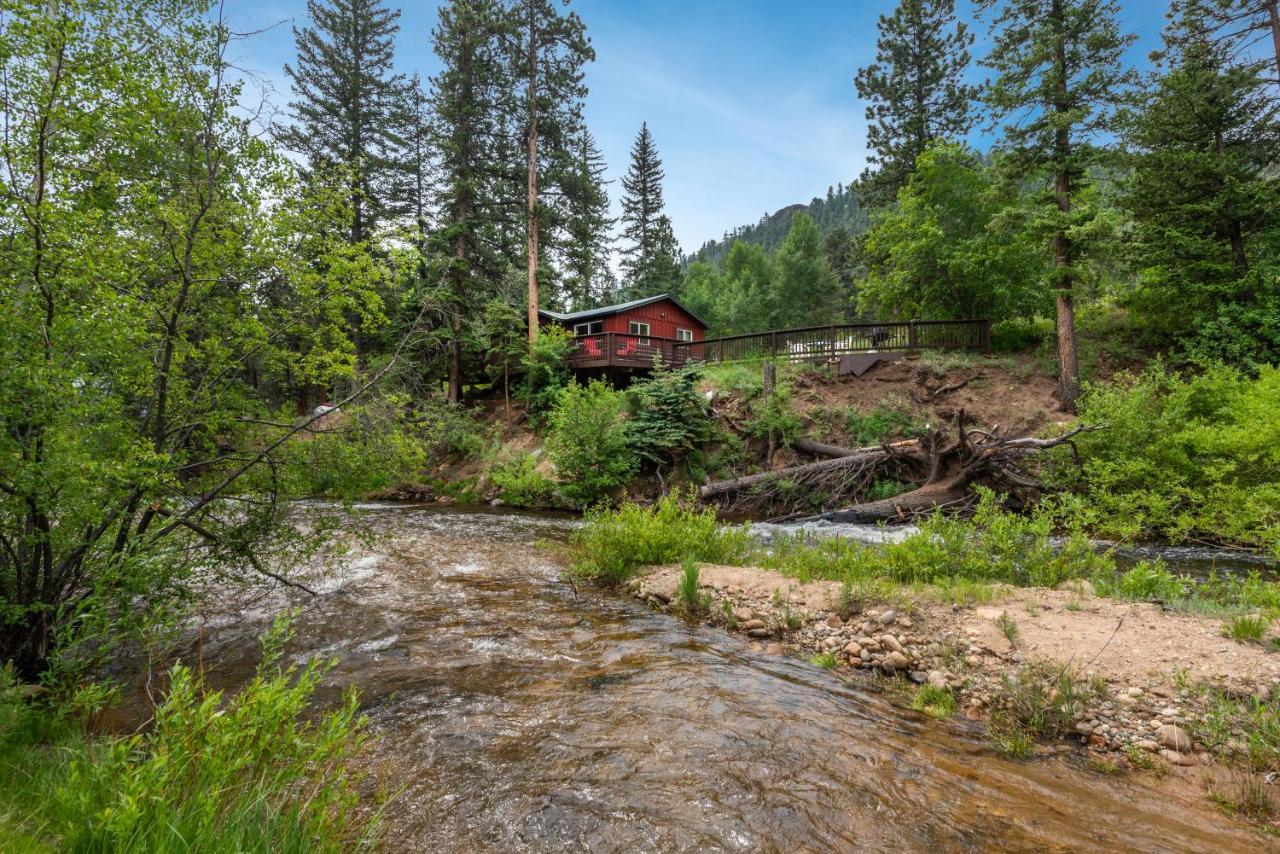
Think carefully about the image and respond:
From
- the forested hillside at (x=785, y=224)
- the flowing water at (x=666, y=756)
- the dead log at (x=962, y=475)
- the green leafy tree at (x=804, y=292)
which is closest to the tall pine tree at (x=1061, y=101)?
the dead log at (x=962, y=475)

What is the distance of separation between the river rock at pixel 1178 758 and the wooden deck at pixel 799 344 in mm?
16058

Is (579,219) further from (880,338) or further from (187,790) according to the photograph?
(187,790)

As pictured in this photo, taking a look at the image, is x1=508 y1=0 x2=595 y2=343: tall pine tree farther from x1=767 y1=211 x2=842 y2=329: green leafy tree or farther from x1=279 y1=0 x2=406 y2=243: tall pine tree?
x1=767 y1=211 x2=842 y2=329: green leafy tree

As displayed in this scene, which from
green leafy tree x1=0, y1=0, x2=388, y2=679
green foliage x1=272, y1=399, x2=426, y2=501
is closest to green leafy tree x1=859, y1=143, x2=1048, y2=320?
green foliage x1=272, y1=399, x2=426, y2=501

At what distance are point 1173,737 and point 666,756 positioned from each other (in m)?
3.52

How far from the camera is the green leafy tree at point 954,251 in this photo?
19.2 metres

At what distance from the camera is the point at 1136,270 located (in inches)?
→ 633

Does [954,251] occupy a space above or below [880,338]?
above

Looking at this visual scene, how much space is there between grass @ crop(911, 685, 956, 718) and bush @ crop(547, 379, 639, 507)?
11461 mm

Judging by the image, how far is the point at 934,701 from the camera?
4367mm

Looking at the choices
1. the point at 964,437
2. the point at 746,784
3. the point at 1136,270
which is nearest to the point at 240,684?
the point at 746,784

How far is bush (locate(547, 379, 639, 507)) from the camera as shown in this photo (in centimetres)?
1570

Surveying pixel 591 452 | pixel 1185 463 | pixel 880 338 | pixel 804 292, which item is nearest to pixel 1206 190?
pixel 880 338

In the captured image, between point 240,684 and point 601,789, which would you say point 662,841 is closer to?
point 601,789
